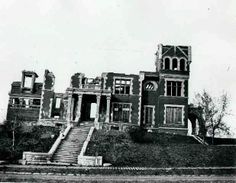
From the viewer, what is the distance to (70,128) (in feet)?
115

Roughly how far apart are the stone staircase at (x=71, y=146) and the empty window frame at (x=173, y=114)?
35.3 feet

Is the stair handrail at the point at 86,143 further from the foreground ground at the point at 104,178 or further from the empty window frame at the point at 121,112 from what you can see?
the empty window frame at the point at 121,112

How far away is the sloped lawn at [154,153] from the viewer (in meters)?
A: 25.6

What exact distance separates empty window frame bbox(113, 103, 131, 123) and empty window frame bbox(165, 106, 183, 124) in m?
4.74

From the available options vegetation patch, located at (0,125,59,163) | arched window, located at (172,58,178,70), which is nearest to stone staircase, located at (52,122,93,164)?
vegetation patch, located at (0,125,59,163)

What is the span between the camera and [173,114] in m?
41.8

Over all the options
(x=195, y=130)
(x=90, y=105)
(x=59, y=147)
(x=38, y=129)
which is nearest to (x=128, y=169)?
(x=59, y=147)

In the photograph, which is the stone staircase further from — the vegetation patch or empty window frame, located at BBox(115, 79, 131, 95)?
empty window frame, located at BBox(115, 79, 131, 95)

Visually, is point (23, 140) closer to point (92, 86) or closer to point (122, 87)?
point (92, 86)

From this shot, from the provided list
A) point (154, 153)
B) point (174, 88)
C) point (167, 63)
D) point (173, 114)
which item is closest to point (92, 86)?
point (167, 63)

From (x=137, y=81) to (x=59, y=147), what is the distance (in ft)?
55.0

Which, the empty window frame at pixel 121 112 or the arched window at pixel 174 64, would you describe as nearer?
the empty window frame at pixel 121 112

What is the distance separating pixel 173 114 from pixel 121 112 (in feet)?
21.1

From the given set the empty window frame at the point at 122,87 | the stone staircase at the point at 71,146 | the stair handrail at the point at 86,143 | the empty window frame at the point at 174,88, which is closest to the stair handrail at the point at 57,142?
the stone staircase at the point at 71,146
